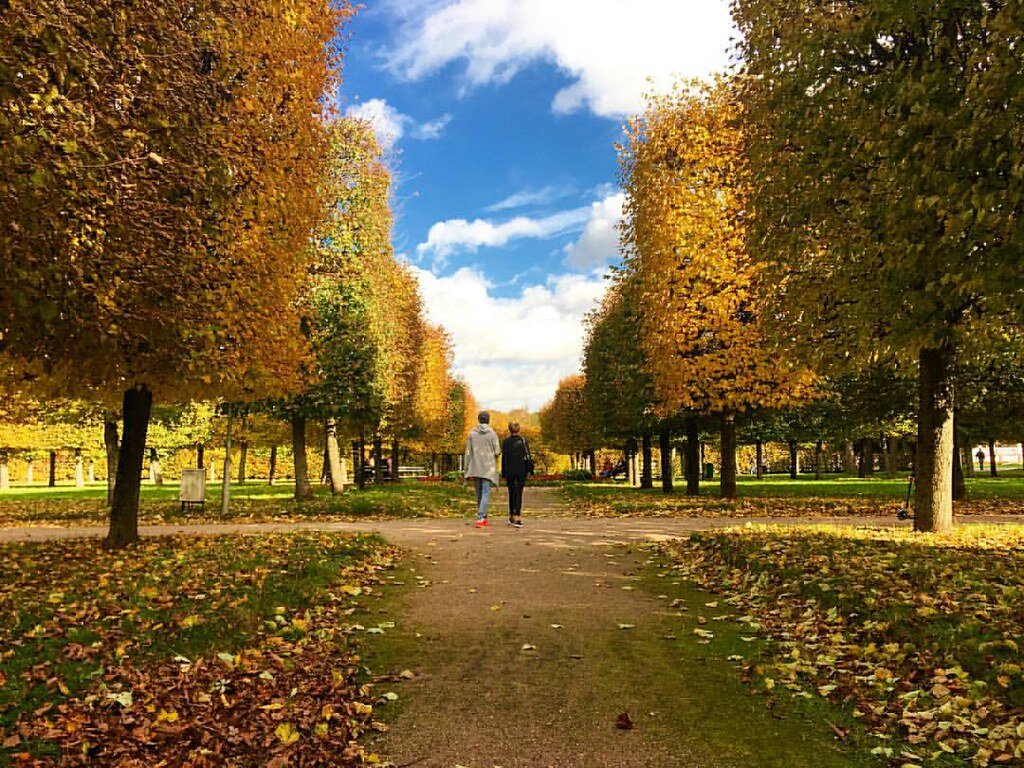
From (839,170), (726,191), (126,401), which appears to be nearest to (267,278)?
(126,401)

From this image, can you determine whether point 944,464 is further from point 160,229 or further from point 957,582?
point 160,229

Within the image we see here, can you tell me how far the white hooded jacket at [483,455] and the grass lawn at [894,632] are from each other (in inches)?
195

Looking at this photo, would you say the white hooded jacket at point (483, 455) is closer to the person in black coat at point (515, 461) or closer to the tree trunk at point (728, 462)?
the person in black coat at point (515, 461)

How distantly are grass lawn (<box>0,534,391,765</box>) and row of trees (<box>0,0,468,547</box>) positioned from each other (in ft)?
9.47

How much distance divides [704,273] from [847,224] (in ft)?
28.8

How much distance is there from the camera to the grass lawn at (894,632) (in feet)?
14.9

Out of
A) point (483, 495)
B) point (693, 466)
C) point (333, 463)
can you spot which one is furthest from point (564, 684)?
point (333, 463)

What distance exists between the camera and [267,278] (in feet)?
37.9

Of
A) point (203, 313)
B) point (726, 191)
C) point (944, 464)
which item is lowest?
point (944, 464)

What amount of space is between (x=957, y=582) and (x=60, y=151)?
382 inches

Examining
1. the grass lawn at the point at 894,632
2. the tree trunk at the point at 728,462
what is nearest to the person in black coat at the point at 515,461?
the grass lawn at the point at 894,632

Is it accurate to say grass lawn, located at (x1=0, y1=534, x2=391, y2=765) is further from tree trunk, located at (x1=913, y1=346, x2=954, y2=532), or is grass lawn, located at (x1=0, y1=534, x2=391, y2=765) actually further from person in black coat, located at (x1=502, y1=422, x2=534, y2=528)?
tree trunk, located at (x1=913, y1=346, x2=954, y2=532)

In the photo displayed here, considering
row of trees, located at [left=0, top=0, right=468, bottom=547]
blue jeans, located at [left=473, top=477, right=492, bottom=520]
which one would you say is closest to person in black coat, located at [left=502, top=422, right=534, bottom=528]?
blue jeans, located at [left=473, top=477, right=492, bottom=520]

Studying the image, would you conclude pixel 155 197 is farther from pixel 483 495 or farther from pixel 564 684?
pixel 483 495
